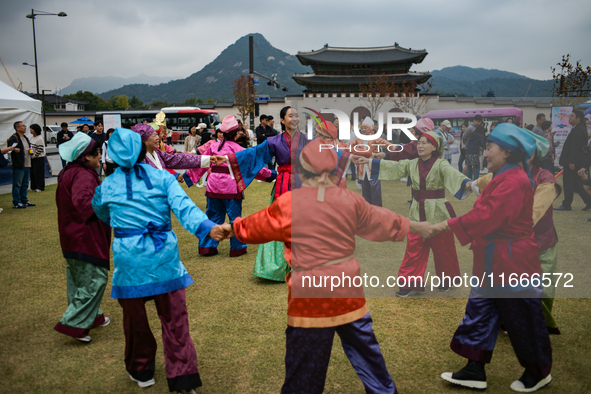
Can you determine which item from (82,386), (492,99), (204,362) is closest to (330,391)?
(204,362)

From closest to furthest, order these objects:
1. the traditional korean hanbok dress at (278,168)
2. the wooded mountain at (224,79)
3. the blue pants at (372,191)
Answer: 1. the blue pants at (372,191)
2. the traditional korean hanbok dress at (278,168)
3. the wooded mountain at (224,79)

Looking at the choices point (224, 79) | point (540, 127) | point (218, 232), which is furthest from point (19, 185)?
point (224, 79)

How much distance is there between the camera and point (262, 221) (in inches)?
79.6

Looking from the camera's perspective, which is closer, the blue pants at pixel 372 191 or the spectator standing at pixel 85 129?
the blue pants at pixel 372 191

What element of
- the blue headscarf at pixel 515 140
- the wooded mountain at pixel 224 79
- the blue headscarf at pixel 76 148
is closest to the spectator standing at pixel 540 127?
the blue headscarf at pixel 515 140

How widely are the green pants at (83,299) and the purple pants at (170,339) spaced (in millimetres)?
813

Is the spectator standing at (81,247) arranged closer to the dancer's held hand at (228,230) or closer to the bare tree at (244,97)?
the dancer's held hand at (228,230)

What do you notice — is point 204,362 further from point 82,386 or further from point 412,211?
point 412,211

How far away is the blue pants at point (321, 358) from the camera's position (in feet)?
6.36

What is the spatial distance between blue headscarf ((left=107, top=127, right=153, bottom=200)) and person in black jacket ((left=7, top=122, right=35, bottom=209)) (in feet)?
24.6

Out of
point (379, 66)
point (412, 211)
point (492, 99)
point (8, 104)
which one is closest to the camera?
point (412, 211)

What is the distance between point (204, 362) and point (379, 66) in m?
28.9

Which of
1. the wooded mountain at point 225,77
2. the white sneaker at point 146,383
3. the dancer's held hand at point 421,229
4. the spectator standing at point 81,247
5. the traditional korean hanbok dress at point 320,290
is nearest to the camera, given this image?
the traditional korean hanbok dress at point 320,290

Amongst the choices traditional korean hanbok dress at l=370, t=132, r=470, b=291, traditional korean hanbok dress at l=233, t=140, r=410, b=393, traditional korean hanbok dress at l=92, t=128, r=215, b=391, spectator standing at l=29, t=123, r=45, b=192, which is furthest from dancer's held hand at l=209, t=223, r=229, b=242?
spectator standing at l=29, t=123, r=45, b=192
